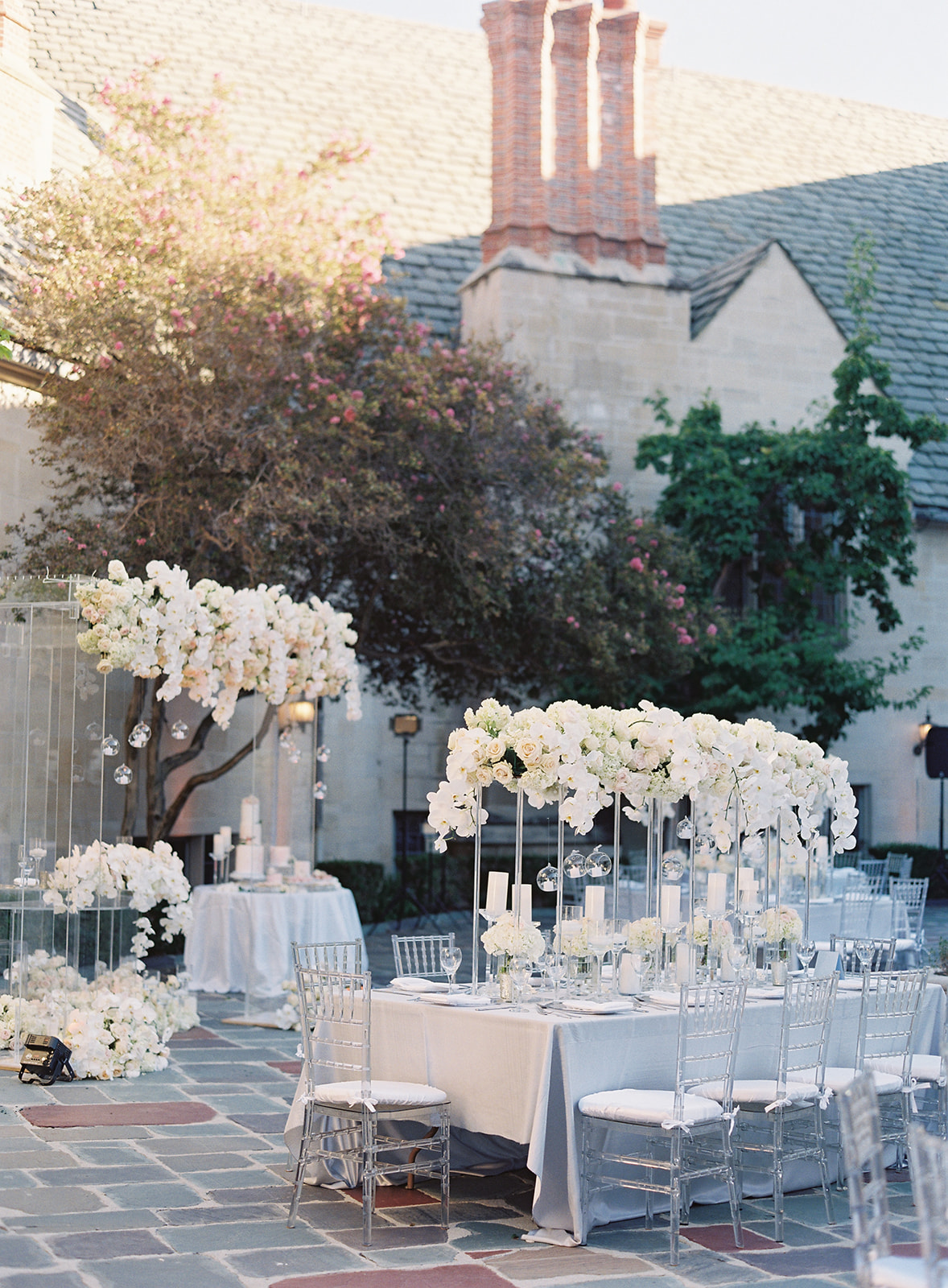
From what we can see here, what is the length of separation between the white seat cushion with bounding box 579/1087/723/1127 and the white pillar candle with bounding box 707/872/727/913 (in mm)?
1452

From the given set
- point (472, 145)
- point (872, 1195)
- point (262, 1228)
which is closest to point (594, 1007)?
point (262, 1228)

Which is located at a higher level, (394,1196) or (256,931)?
A: (256,931)

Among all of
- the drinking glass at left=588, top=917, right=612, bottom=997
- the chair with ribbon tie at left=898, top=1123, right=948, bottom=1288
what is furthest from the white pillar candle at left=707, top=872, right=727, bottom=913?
the chair with ribbon tie at left=898, top=1123, right=948, bottom=1288

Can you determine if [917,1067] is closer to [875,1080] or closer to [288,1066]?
[875,1080]

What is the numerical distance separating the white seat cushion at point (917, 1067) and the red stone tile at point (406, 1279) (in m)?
2.53

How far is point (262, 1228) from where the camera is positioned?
618 cm

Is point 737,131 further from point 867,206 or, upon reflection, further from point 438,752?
point 438,752

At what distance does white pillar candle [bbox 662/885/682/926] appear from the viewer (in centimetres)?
737

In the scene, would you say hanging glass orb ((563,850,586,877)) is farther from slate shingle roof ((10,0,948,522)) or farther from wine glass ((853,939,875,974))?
slate shingle roof ((10,0,948,522))

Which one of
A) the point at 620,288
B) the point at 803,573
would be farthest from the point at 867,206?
the point at 803,573

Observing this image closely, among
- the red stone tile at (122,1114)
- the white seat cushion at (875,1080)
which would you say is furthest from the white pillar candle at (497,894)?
the red stone tile at (122,1114)

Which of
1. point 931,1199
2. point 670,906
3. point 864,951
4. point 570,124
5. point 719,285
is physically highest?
point 570,124

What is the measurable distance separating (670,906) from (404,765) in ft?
38.8

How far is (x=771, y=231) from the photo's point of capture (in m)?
24.2
